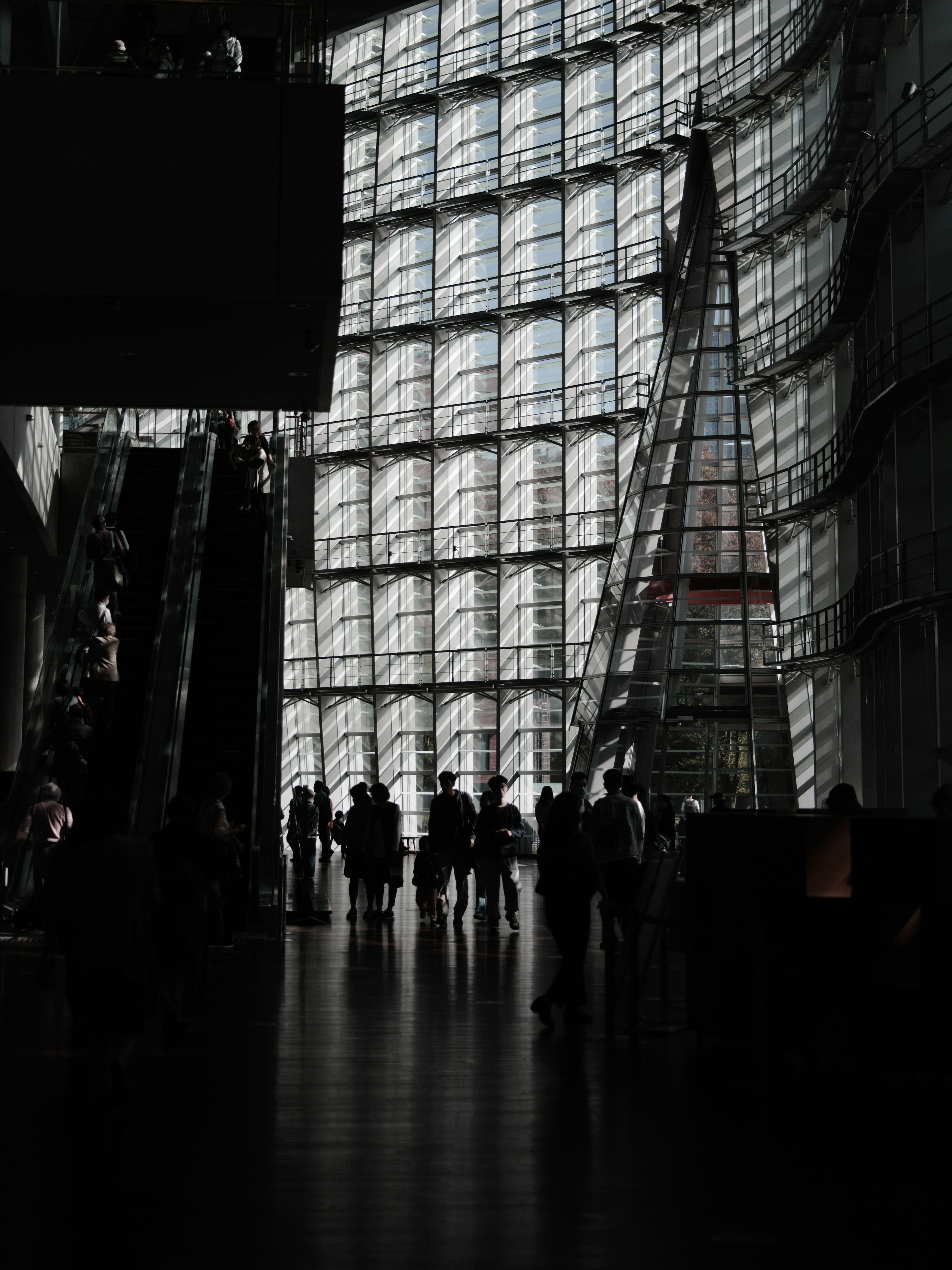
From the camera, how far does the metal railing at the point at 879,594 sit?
17625 mm

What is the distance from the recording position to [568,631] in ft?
119

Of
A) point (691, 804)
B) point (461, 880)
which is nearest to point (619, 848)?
point (461, 880)

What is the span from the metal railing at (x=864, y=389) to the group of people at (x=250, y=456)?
8331 mm

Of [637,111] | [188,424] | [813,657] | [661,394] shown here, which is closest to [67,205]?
[188,424]

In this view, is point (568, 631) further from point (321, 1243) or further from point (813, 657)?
point (321, 1243)

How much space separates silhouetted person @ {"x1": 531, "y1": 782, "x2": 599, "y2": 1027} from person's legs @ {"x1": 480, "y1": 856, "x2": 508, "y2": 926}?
222 inches

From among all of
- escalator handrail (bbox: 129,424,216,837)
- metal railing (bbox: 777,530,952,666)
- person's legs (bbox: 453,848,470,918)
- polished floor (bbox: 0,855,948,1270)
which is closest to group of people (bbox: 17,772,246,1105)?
polished floor (bbox: 0,855,948,1270)

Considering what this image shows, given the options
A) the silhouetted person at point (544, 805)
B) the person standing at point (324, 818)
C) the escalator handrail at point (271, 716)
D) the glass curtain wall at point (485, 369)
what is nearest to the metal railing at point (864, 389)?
the glass curtain wall at point (485, 369)

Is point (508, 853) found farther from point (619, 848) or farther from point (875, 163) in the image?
point (875, 163)

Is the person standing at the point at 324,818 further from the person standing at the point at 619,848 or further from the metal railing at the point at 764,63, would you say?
the metal railing at the point at 764,63

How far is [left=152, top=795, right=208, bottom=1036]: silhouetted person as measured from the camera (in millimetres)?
7082

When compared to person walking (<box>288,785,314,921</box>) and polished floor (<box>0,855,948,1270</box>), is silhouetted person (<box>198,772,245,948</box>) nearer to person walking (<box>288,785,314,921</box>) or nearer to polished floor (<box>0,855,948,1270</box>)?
polished floor (<box>0,855,948,1270</box>)

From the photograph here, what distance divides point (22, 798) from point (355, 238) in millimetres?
31090

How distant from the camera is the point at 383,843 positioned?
1574 cm
